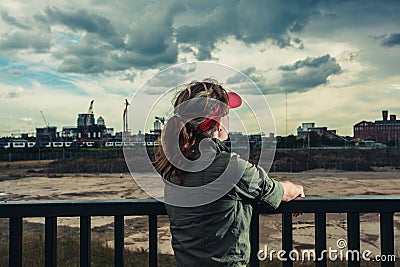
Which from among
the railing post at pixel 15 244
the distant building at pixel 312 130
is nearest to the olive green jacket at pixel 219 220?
the railing post at pixel 15 244

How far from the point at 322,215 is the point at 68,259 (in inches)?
242

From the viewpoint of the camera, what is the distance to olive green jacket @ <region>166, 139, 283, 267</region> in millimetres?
1652

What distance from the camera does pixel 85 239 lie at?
1.98 meters

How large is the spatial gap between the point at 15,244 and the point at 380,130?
250 ft

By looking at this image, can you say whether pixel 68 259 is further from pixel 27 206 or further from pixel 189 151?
pixel 189 151

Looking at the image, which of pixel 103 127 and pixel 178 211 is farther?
pixel 103 127

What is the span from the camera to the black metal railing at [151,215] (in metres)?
1.92

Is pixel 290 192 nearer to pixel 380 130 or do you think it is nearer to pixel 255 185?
pixel 255 185

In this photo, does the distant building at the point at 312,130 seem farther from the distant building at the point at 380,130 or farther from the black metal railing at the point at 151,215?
the black metal railing at the point at 151,215

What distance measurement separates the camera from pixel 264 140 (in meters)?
1.82

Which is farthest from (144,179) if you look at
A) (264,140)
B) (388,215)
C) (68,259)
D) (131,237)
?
(131,237)

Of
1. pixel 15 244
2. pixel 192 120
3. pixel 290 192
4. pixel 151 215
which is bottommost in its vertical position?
pixel 15 244

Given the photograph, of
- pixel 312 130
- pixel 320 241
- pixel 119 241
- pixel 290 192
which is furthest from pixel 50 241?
pixel 312 130

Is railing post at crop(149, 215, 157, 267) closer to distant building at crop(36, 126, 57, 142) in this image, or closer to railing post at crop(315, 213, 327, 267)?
railing post at crop(315, 213, 327, 267)
